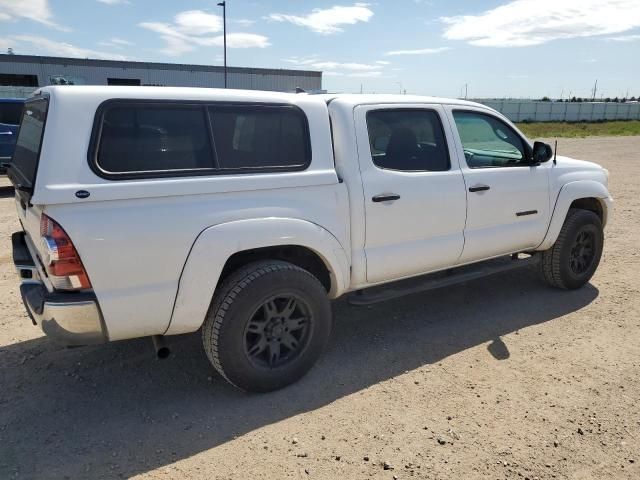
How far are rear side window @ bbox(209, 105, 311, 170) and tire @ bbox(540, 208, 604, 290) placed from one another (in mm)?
3014

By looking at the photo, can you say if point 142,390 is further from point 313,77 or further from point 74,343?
point 313,77

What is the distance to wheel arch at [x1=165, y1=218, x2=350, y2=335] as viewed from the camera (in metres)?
2.95

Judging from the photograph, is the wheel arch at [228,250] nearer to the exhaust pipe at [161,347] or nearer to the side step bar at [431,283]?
the exhaust pipe at [161,347]

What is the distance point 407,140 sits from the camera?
4004 mm

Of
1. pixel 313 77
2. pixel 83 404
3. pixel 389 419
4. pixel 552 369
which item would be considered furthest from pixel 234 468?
pixel 313 77

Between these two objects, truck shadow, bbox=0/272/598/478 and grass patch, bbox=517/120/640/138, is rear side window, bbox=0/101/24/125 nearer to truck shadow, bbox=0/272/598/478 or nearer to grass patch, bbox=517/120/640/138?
truck shadow, bbox=0/272/598/478

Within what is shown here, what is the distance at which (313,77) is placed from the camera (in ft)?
151

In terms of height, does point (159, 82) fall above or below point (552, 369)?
above

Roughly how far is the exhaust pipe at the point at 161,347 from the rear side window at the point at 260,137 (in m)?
1.15

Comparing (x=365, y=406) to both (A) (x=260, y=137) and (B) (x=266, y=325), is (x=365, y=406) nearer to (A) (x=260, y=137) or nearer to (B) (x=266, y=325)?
(B) (x=266, y=325)

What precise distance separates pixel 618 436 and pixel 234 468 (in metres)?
2.21

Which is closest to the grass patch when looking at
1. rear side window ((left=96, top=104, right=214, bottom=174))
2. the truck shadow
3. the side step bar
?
the side step bar

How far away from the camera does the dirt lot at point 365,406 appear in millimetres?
2752

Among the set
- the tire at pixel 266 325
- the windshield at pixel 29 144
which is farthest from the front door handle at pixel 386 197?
the windshield at pixel 29 144
